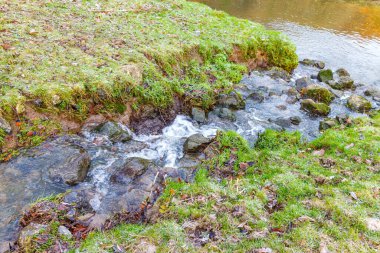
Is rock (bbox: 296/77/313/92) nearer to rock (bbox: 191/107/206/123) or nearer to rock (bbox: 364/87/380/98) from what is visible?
rock (bbox: 364/87/380/98)

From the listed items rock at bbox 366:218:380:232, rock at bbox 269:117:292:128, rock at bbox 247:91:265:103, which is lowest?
rock at bbox 269:117:292:128

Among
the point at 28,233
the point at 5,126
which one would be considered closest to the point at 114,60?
the point at 5,126

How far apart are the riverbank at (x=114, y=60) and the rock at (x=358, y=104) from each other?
3799 millimetres

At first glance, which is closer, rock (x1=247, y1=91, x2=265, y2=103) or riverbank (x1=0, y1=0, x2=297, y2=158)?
riverbank (x1=0, y1=0, x2=297, y2=158)

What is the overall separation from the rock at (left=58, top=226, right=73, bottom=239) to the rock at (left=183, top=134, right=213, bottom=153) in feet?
12.0

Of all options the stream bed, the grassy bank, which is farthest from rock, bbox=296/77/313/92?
the grassy bank

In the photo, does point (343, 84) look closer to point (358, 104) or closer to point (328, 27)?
point (358, 104)

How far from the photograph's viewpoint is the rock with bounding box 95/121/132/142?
24.9ft

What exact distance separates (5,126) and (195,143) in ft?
14.9

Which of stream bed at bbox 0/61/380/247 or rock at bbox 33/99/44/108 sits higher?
rock at bbox 33/99/44/108

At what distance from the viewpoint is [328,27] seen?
2316 centimetres

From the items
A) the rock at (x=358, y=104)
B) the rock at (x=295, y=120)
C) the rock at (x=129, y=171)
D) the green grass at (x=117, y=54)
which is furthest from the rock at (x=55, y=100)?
the rock at (x=358, y=104)

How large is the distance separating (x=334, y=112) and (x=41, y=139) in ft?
32.8

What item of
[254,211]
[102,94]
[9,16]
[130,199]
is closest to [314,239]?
[254,211]
